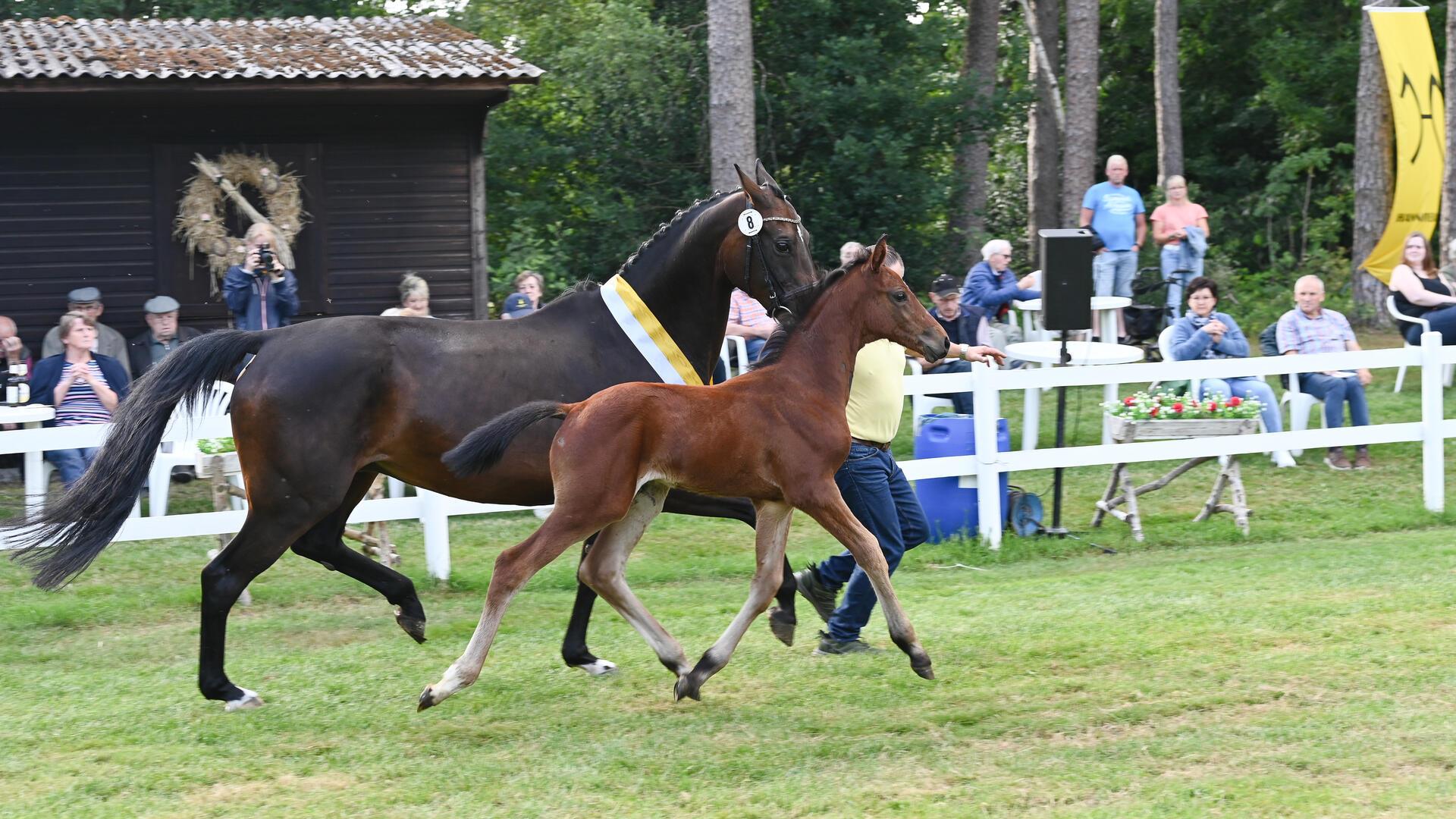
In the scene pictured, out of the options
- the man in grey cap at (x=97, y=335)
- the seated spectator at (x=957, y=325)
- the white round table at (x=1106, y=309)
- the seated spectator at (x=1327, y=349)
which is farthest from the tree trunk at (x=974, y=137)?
the man in grey cap at (x=97, y=335)

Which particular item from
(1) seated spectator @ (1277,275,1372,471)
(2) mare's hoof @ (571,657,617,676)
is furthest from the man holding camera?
(1) seated spectator @ (1277,275,1372,471)

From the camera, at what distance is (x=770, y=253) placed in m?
5.84

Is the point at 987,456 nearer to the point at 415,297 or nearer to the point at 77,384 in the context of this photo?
the point at 415,297

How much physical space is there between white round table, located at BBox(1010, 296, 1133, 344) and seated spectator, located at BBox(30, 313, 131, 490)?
7473 millimetres

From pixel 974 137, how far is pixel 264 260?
965cm

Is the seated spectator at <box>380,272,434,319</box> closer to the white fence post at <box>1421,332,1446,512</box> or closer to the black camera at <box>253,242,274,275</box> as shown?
the black camera at <box>253,242,274,275</box>

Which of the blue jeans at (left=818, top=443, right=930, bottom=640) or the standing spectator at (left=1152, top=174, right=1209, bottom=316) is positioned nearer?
the blue jeans at (left=818, top=443, right=930, bottom=640)

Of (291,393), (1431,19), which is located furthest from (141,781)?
(1431,19)

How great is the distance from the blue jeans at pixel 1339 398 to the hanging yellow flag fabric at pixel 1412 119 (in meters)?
4.12

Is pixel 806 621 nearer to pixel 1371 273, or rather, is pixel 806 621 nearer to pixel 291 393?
pixel 291 393

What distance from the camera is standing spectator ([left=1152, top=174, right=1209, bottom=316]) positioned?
1418cm

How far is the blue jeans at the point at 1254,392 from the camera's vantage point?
10.8 m

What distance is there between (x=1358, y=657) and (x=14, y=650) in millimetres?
5936

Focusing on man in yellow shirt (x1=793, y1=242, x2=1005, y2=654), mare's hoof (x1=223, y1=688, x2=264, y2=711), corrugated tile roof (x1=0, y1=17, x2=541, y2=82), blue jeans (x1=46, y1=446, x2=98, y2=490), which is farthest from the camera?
corrugated tile roof (x1=0, y1=17, x2=541, y2=82)
